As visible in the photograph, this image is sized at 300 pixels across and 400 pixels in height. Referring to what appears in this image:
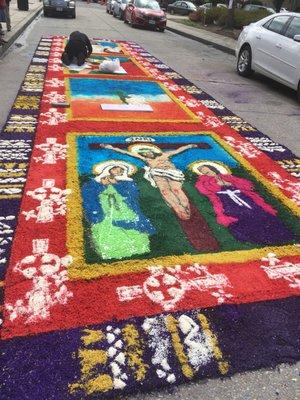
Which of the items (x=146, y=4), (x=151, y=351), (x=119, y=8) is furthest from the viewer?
(x=119, y=8)

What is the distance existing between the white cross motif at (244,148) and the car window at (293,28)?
3567mm

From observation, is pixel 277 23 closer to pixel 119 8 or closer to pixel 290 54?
pixel 290 54

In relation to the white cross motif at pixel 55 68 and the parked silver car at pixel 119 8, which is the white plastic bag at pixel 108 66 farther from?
the parked silver car at pixel 119 8

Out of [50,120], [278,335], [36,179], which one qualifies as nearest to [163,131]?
[50,120]

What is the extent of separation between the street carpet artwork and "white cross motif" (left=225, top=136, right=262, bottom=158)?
0.03 metres

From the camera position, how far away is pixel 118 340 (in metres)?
2.53

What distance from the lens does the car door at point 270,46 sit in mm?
8594

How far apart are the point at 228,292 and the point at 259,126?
15.2ft

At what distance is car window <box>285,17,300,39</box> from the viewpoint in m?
8.24

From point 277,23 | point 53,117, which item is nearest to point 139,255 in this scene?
point 53,117

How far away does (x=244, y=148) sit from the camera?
5887 millimetres

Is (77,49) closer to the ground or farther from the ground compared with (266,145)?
farther from the ground

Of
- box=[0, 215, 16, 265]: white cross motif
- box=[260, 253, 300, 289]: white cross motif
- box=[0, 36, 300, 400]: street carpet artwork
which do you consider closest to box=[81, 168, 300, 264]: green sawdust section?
box=[0, 36, 300, 400]: street carpet artwork

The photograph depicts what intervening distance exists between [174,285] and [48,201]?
166 cm
